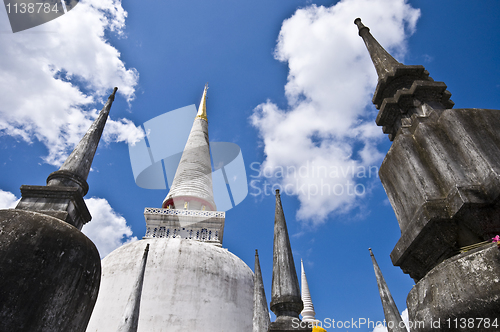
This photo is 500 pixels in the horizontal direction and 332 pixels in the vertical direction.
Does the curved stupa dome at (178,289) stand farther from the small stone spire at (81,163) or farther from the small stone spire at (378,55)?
the small stone spire at (378,55)

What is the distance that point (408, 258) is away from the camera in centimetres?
250

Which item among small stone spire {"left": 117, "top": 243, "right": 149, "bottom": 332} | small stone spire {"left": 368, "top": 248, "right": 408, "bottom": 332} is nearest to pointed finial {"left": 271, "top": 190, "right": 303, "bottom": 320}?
small stone spire {"left": 117, "top": 243, "right": 149, "bottom": 332}

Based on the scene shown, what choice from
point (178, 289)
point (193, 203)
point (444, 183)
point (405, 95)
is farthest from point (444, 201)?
point (193, 203)

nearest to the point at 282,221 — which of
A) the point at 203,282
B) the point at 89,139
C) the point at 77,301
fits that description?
the point at 77,301

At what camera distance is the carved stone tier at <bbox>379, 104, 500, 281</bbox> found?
6.73 feet

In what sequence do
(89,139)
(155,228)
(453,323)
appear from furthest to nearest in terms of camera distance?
(155,228), (89,139), (453,323)

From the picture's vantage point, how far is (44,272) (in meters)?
2.48

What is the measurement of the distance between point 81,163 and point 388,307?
24.3 ft

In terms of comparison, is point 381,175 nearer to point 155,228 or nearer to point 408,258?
point 408,258

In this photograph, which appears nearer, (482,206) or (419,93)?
(482,206)

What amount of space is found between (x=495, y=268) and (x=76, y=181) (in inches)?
154

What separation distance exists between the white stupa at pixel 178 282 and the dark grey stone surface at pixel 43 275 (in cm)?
411

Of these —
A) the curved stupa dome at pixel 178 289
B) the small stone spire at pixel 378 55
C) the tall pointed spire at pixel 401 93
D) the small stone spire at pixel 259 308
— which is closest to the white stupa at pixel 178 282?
the curved stupa dome at pixel 178 289

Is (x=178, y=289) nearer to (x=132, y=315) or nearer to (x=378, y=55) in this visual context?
(x=132, y=315)
